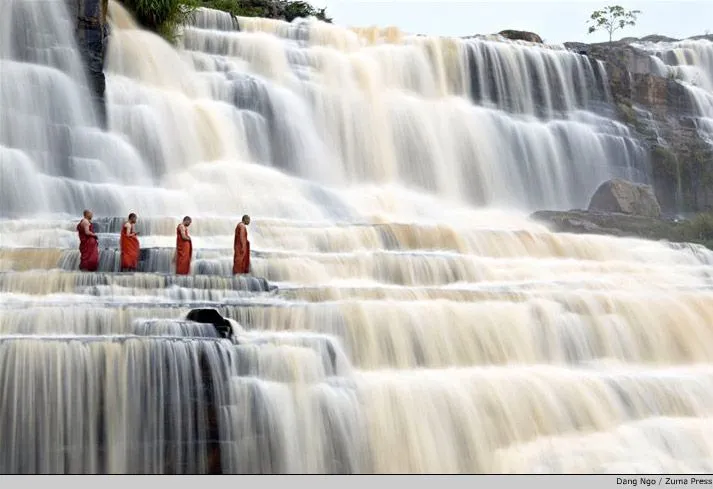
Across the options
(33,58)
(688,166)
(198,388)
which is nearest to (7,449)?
(198,388)

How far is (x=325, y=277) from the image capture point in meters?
15.1

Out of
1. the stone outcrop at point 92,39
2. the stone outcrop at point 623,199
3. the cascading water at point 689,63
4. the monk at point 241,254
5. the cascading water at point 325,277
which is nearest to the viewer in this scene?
the cascading water at point 325,277

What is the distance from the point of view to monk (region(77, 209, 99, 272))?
545 inches

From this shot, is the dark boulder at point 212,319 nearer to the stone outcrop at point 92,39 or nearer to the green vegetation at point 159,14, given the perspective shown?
the stone outcrop at point 92,39

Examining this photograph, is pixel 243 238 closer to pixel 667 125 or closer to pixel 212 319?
pixel 212 319

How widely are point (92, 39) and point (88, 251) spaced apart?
887cm

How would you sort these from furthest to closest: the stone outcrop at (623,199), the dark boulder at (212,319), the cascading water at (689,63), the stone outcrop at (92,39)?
the cascading water at (689,63), the stone outcrop at (623,199), the stone outcrop at (92,39), the dark boulder at (212,319)

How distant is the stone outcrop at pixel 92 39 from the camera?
21016 mm

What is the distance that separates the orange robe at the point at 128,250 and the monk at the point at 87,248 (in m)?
0.34

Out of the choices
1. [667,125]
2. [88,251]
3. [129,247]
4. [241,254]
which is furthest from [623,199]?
[88,251]

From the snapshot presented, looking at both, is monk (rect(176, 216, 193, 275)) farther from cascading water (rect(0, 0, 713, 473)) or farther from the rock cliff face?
the rock cliff face

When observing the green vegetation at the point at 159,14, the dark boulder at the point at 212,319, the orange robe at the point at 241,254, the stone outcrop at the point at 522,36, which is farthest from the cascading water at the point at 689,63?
the dark boulder at the point at 212,319

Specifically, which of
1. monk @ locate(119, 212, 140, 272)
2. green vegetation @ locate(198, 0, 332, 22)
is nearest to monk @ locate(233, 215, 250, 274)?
monk @ locate(119, 212, 140, 272)

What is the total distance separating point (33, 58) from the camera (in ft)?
67.9
